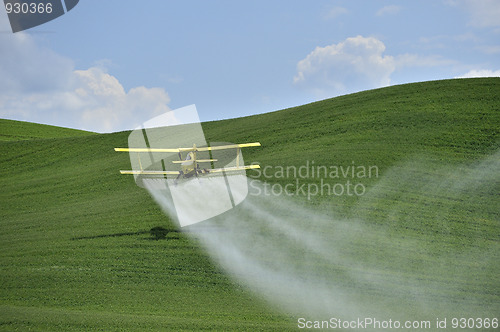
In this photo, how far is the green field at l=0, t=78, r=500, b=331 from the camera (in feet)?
56.1

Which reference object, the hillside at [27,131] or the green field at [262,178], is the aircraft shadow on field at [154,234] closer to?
the green field at [262,178]

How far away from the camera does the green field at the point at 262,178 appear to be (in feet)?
56.1

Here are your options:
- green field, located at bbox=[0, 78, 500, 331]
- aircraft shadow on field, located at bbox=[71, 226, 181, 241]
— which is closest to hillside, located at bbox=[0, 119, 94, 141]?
green field, located at bbox=[0, 78, 500, 331]

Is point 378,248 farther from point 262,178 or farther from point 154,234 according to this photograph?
point 154,234

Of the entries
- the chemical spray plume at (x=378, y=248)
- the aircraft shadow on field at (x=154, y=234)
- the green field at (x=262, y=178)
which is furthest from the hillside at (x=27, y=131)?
the aircraft shadow on field at (x=154, y=234)

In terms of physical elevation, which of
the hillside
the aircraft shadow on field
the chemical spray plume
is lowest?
the chemical spray plume

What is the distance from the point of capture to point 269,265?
2020cm

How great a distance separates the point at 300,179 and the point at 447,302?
13.9 metres

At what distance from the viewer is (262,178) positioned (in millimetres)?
30422

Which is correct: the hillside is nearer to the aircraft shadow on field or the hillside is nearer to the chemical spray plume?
the chemical spray plume

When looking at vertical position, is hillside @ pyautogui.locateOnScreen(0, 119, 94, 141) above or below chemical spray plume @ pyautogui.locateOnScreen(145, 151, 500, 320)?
above

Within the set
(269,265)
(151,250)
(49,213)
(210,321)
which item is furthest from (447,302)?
(49,213)

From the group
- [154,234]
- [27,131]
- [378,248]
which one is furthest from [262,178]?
[27,131]

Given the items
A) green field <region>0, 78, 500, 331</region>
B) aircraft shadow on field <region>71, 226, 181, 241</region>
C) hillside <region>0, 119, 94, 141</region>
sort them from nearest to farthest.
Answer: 1. green field <region>0, 78, 500, 331</region>
2. aircraft shadow on field <region>71, 226, 181, 241</region>
3. hillside <region>0, 119, 94, 141</region>
